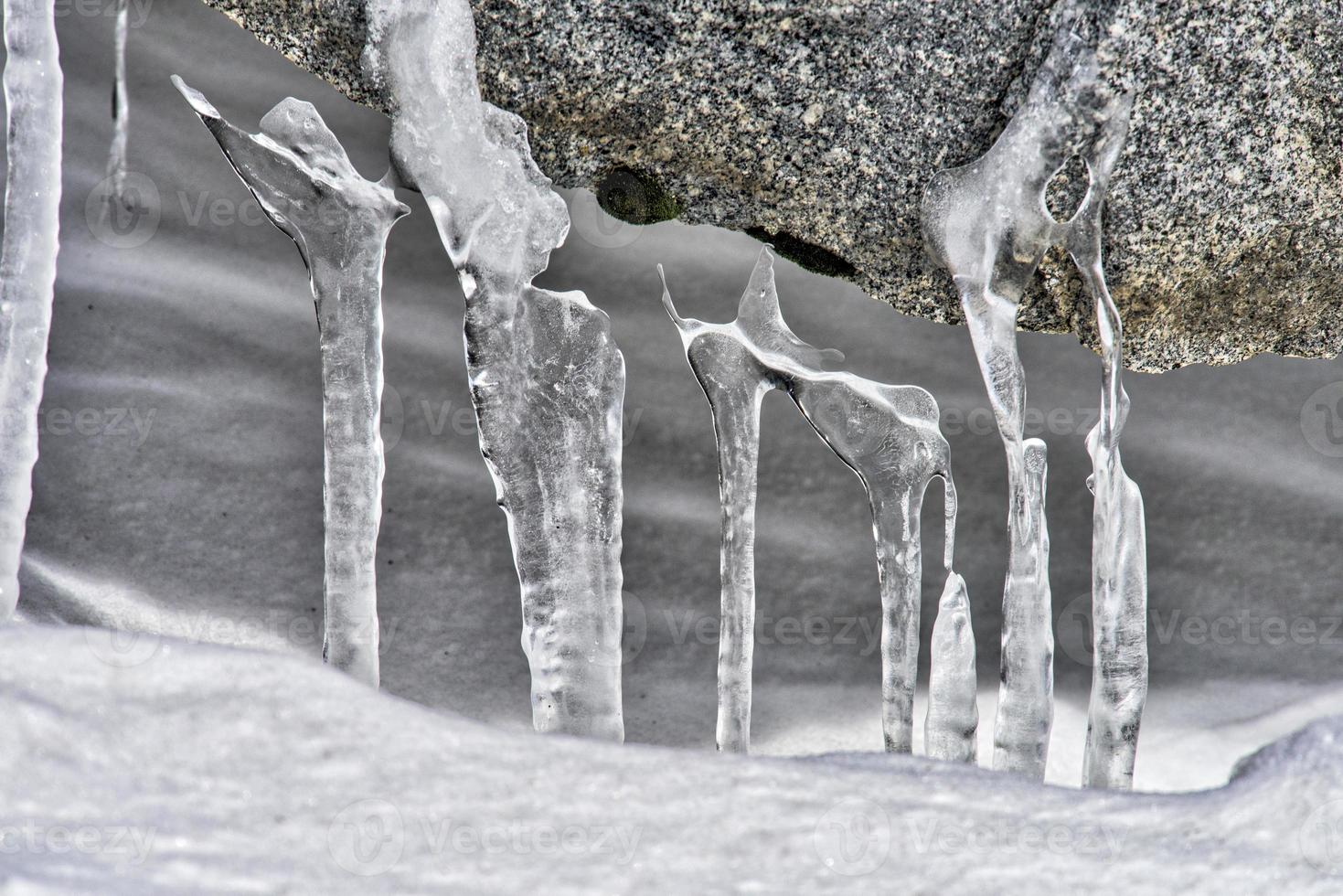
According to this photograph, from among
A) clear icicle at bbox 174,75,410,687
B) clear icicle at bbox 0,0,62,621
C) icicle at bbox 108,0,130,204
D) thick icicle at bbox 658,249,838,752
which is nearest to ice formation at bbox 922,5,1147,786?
thick icicle at bbox 658,249,838,752

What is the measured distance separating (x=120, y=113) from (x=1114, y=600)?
982 millimetres

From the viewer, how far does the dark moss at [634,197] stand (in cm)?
74

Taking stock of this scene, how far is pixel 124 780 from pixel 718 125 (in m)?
0.54

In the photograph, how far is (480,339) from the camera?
0.68m

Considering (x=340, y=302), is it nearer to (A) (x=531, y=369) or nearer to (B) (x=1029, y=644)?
(A) (x=531, y=369)

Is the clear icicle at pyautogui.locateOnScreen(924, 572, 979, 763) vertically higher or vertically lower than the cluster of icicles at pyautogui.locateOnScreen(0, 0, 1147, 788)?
lower

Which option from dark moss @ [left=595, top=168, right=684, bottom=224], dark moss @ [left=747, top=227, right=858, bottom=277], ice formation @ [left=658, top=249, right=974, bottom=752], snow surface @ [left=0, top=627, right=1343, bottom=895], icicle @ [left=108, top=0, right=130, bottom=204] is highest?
icicle @ [left=108, top=0, right=130, bottom=204]

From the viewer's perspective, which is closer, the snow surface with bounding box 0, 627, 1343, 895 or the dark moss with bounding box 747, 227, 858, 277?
the snow surface with bounding box 0, 627, 1343, 895

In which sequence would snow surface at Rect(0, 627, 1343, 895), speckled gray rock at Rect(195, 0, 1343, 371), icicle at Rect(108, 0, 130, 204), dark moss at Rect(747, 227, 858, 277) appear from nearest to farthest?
1. snow surface at Rect(0, 627, 1343, 895)
2. speckled gray rock at Rect(195, 0, 1343, 371)
3. dark moss at Rect(747, 227, 858, 277)
4. icicle at Rect(108, 0, 130, 204)

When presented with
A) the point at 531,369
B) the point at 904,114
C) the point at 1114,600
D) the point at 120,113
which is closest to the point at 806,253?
the point at 904,114

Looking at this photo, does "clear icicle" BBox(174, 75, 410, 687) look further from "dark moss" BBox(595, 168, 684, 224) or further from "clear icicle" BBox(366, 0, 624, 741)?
"dark moss" BBox(595, 168, 684, 224)

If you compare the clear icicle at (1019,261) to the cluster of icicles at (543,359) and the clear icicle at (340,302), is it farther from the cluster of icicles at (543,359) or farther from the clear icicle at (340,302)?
the clear icicle at (340,302)

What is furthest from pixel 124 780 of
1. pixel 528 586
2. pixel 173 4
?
pixel 173 4

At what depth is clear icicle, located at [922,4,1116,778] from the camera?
0.65 metres
